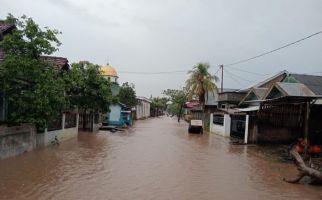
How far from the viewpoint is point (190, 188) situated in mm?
11680

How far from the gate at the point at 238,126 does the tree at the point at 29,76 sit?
15.4 metres

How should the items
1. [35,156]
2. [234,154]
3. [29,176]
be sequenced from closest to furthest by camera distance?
[29,176]
[35,156]
[234,154]

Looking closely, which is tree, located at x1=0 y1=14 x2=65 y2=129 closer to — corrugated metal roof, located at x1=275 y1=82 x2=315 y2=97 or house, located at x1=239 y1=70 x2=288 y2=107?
corrugated metal roof, located at x1=275 y1=82 x2=315 y2=97

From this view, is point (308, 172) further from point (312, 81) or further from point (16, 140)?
point (312, 81)

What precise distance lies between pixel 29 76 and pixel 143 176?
7.46 meters

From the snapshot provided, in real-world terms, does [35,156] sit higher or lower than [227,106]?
lower

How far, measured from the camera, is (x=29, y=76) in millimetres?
17141

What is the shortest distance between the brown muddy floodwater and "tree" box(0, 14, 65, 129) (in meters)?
1.99

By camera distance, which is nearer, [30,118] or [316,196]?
[316,196]

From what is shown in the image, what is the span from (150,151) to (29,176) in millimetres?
9382

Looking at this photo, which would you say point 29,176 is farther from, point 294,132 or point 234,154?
point 294,132

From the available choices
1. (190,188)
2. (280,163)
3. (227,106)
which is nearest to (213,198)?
(190,188)

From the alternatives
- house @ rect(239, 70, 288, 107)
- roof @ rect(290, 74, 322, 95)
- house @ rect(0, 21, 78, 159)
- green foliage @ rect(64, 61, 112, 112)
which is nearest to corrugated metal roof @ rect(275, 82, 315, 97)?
roof @ rect(290, 74, 322, 95)

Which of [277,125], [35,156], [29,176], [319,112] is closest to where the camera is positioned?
[29,176]
